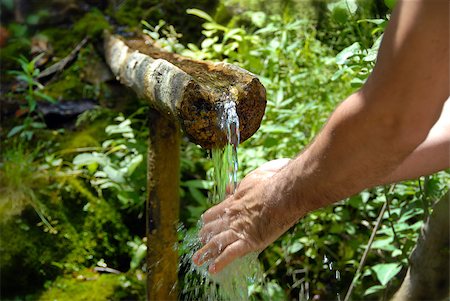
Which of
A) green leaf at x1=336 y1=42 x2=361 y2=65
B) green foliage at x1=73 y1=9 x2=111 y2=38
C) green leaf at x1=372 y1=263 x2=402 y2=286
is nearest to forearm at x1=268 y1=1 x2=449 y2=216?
green leaf at x1=336 y1=42 x2=361 y2=65

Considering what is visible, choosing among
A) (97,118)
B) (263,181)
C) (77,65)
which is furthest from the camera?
(77,65)

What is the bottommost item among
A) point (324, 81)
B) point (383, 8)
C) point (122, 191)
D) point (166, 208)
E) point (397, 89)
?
point (122, 191)

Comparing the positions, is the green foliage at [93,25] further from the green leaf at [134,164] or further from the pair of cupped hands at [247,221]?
the pair of cupped hands at [247,221]

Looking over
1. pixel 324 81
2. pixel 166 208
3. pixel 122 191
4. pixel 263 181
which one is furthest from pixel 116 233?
pixel 263 181

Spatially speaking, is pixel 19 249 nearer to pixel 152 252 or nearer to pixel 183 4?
pixel 152 252

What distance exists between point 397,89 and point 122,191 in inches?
91.8

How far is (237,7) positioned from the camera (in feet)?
16.7

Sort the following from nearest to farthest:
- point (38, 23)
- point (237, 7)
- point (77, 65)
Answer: point (77, 65), point (237, 7), point (38, 23)

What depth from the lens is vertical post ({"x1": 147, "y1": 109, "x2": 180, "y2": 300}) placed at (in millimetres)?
2900

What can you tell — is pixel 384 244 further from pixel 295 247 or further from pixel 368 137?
pixel 368 137

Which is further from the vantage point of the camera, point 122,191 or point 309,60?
point 309,60

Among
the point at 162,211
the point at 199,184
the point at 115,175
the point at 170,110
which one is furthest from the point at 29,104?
the point at 170,110

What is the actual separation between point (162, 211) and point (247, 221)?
1158 mm

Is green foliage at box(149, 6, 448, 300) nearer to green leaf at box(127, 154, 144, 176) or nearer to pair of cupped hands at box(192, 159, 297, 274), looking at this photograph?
green leaf at box(127, 154, 144, 176)
